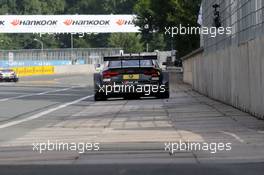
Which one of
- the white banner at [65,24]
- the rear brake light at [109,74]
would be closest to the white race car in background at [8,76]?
the rear brake light at [109,74]

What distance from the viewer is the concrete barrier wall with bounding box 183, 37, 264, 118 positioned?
52.7ft

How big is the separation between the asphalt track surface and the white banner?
266ft

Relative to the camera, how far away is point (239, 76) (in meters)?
19.2

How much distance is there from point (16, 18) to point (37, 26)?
2.92 metres

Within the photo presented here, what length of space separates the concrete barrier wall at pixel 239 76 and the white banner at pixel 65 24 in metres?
74.1

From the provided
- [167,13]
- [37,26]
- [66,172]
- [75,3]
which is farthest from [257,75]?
[75,3]

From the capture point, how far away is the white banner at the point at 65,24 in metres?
101

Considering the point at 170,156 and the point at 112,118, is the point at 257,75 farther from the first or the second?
the point at 170,156

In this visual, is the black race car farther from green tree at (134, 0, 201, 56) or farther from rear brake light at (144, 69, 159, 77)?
green tree at (134, 0, 201, 56)

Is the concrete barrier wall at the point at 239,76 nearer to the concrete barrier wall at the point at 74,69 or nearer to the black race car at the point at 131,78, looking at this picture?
the black race car at the point at 131,78

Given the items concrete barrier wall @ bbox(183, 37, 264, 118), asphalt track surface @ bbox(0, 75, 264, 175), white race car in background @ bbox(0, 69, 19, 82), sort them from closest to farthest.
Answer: asphalt track surface @ bbox(0, 75, 264, 175) → concrete barrier wall @ bbox(183, 37, 264, 118) → white race car in background @ bbox(0, 69, 19, 82)

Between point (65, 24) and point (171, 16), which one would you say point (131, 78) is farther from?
point (65, 24)

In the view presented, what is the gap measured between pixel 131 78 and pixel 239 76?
22.2 feet

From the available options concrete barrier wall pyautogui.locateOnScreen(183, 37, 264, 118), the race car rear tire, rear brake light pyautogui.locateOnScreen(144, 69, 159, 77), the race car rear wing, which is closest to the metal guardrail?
the race car rear tire
